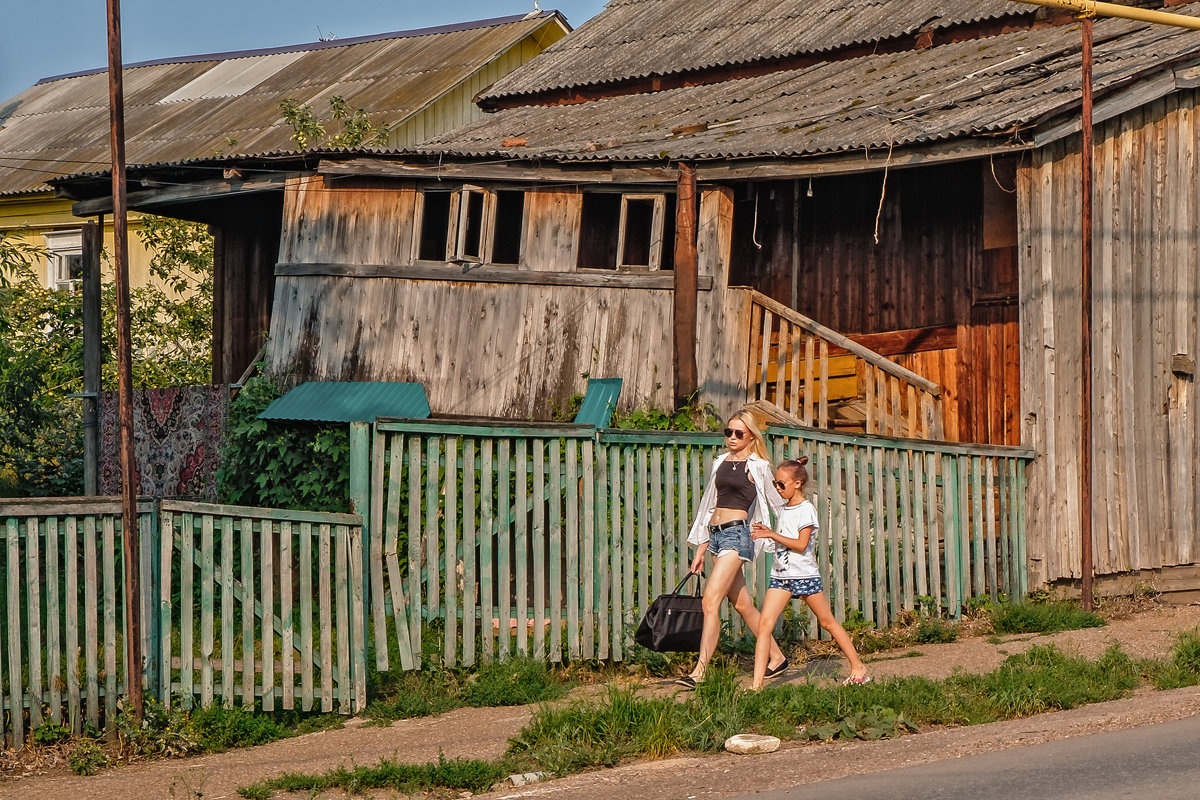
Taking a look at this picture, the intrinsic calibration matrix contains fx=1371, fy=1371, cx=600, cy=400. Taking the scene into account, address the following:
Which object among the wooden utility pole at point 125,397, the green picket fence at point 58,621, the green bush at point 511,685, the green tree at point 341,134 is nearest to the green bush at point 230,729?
the wooden utility pole at point 125,397

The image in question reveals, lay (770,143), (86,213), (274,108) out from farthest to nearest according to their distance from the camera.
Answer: (274,108), (86,213), (770,143)

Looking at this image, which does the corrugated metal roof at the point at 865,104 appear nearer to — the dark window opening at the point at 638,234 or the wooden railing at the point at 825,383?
the dark window opening at the point at 638,234

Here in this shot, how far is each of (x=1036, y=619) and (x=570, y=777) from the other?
17.1ft

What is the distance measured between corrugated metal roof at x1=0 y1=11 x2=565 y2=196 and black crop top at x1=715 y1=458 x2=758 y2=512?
58.6 ft

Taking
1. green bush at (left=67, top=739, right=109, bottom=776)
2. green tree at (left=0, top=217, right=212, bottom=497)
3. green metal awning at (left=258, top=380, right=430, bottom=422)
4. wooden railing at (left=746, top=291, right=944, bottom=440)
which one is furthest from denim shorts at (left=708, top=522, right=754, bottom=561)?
green tree at (left=0, top=217, right=212, bottom=497)

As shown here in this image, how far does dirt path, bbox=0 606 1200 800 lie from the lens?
621 cm

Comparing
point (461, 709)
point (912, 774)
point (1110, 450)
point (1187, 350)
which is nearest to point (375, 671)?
point (461, 709)

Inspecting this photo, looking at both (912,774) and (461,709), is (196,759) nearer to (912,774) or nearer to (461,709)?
(461,709)

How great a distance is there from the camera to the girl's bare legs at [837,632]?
802 centimetres

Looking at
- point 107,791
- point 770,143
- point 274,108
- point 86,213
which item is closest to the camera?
point 107,791

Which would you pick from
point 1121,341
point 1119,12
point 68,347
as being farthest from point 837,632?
point 68,347

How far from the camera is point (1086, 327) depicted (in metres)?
11.1

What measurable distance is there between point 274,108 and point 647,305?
1578cm

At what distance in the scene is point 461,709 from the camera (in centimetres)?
820
